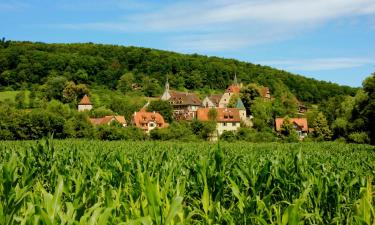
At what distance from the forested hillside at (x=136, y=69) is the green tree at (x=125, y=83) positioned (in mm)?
4533

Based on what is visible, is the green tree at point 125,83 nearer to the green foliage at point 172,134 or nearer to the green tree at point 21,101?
the green tree at point 21,101

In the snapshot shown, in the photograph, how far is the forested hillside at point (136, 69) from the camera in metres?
152

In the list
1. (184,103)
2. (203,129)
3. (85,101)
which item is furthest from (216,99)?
(203,129)

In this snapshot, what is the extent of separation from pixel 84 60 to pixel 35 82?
2060 cm

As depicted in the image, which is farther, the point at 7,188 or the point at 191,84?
the point at 191,84

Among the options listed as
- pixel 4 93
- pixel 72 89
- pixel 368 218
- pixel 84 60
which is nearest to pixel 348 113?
pixel 368 218

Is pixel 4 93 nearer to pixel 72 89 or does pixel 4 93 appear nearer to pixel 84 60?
pixel 72 89

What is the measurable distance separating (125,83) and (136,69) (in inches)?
692

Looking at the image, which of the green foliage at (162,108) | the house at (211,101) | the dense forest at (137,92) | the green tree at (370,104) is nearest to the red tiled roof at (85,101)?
the dense forest at (137,92)

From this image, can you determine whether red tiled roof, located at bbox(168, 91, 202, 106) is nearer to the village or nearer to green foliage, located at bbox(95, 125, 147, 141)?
the village

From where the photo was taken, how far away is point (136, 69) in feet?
576

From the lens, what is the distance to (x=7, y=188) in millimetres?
5504

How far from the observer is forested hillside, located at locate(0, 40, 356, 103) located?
151500mm

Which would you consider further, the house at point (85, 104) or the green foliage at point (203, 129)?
the house at point (85, 104)
